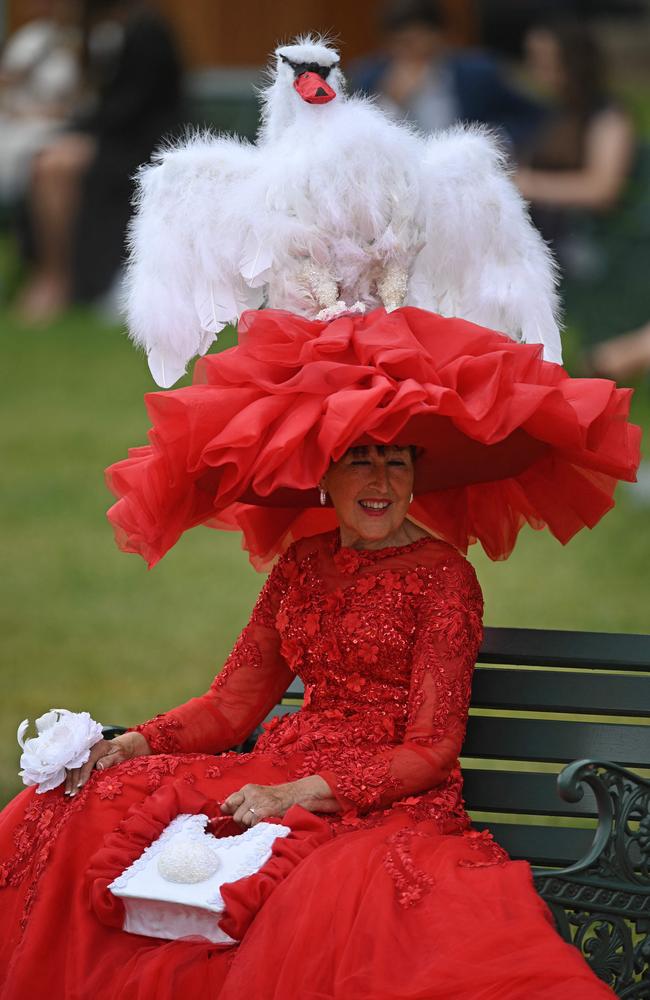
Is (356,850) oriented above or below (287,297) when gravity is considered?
below

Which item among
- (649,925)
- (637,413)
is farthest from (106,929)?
(637,413)

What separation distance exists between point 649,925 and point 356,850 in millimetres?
726

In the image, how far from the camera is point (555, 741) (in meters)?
4.58

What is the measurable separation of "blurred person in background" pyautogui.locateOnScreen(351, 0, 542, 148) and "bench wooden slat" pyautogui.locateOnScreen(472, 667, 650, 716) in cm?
809

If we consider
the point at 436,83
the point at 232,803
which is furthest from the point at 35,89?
the point at 232,803

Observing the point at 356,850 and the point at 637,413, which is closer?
the point at 356,850

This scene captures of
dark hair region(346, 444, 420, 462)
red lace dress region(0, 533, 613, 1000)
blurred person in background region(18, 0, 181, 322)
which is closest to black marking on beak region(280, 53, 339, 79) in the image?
dark hair region(346, 444, 420, 462)

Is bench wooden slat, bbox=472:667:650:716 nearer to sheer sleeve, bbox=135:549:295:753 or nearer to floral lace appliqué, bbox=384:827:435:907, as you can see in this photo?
sheer sleeve, bbox=135:549:295:753

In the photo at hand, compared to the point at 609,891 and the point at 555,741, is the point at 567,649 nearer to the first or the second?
the point at 555,741

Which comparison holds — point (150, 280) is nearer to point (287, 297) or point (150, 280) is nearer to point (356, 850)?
point (287, 297)

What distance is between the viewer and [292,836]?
4023 millimetres

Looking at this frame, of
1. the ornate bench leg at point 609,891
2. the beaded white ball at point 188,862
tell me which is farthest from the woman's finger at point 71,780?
the ornate bench leg at point 609,891

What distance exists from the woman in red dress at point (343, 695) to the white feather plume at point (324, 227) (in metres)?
0.21

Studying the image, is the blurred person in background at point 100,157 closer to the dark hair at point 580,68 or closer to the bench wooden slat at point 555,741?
the dark hair at point 580,68
